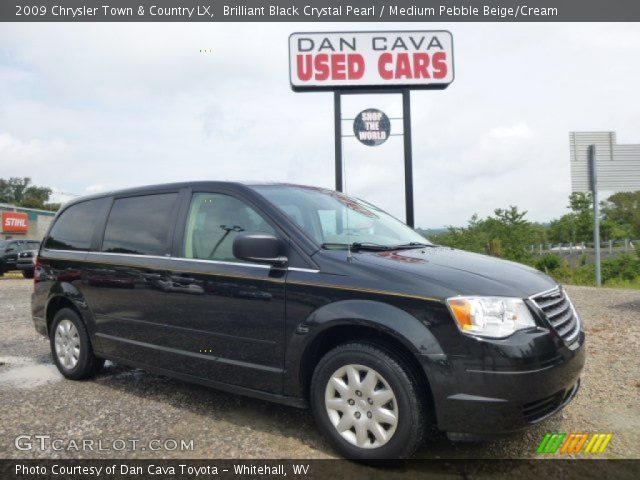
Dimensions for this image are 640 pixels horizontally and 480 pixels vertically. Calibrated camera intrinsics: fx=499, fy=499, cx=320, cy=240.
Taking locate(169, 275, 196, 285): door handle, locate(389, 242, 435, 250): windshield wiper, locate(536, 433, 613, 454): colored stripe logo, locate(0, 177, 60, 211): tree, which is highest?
locate(0, 177, 60, 211): tree

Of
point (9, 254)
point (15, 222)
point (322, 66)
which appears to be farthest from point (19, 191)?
point (322, 66)

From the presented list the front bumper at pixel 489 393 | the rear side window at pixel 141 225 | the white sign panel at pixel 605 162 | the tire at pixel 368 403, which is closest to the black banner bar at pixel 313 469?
the tire at pixel 368 403

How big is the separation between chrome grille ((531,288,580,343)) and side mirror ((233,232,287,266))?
1.57m

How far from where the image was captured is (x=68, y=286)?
184 inches

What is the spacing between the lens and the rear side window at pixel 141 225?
3977 mm

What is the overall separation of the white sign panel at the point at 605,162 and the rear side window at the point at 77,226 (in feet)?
40.9

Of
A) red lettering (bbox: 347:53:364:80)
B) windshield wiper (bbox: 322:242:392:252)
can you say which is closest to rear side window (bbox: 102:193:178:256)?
windshield wiper (bbox: 322:242:392:252)

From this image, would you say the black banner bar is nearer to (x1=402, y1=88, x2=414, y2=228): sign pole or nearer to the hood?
the hood

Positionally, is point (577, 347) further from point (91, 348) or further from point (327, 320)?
point (91, 348)

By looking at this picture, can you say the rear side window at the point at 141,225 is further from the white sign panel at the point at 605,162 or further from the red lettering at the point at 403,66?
the white sign panel at the point at 605,162

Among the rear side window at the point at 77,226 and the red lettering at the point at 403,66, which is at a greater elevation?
the red lettering at the point at 403,66

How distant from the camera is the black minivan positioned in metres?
2.67

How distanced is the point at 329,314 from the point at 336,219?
1032 millimetres

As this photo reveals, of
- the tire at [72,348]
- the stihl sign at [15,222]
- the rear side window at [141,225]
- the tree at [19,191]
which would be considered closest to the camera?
the rear side window at [141,225]
